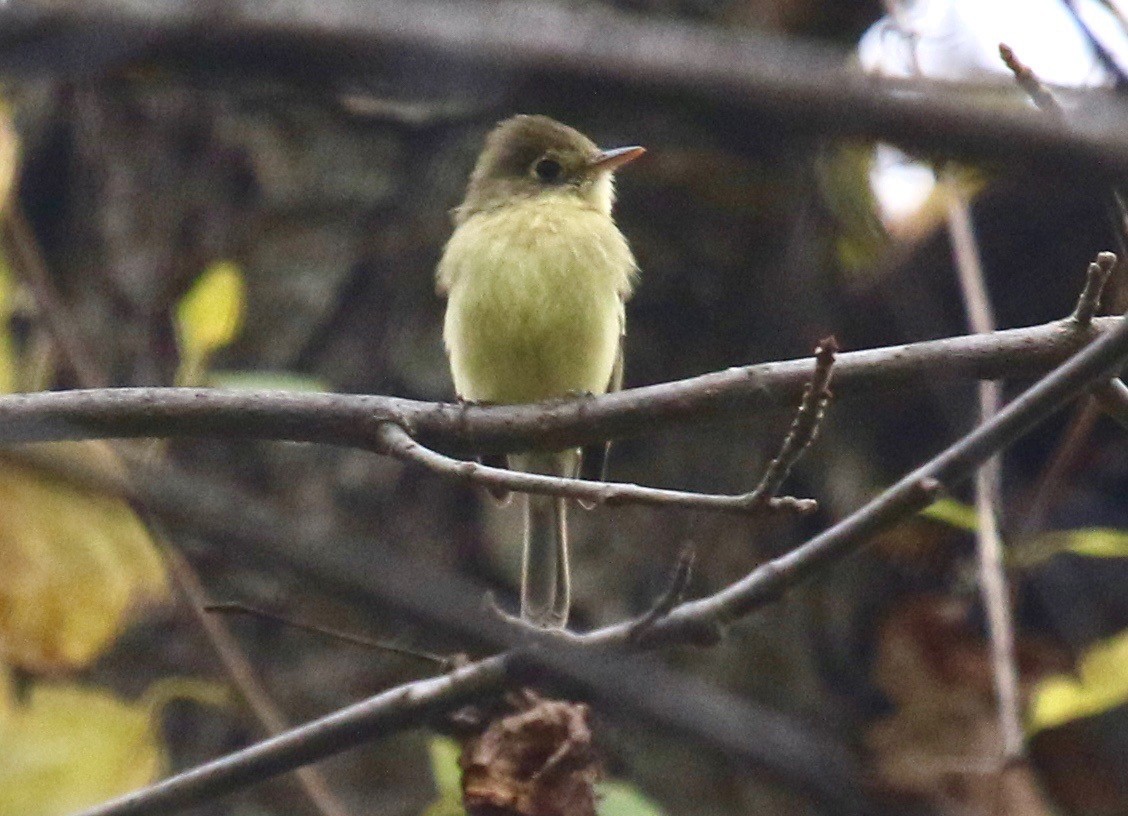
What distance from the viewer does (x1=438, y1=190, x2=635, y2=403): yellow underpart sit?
4.01m

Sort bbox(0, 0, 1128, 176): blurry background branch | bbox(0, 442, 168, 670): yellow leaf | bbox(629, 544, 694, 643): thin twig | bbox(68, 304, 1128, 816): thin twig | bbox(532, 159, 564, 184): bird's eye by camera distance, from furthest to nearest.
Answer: bbox(532, 159, 564, 184): bird's eye
bbox(0, 442, 168, 670): yellow leaf
bbox(629, 544, 694, 643): thin twig
bbox(68, 304, 1128, 816): thin twig
bbox(0, 0, 1128, 176): blurry background branch

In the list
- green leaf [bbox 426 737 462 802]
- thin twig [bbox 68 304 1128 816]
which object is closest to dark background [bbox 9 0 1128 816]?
green leaf [bbox 426 737 462 802]

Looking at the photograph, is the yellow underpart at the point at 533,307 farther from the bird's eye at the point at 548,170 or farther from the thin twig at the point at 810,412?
the thin twig at the point at 810,412

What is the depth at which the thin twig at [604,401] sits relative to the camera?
2.43 meters

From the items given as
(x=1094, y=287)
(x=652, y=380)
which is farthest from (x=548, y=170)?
(x=1094, y=287)

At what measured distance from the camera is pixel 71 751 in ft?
10.0

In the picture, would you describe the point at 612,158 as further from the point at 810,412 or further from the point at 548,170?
the point at 810,412

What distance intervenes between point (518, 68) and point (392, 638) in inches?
138

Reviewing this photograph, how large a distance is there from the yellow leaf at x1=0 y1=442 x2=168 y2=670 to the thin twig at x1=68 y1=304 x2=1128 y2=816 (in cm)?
62

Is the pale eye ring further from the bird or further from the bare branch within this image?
the bare branch

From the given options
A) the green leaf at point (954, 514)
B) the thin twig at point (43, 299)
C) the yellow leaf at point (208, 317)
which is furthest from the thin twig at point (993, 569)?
the thin twig at point (43, 299)

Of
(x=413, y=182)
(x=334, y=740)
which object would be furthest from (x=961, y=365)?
(x=413, y=182)

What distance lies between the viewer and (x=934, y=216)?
16.3ft

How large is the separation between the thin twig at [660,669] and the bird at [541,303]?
1423 millimetres
